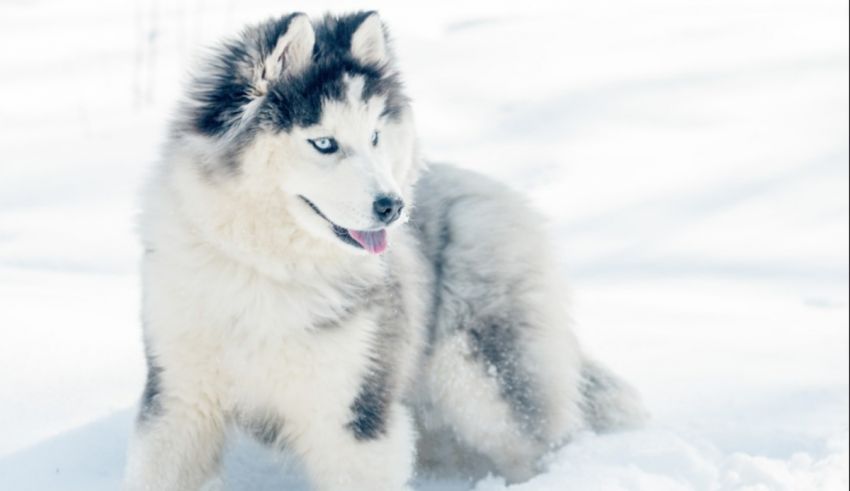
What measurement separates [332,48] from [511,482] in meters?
1.55

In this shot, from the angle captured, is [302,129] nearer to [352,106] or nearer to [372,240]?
[352,106]

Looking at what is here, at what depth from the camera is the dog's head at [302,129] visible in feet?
9.80

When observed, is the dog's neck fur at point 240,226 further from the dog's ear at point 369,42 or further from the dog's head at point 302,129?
the dog's ear at point 369,42

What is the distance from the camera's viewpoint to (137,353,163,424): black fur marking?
3148 millimetres

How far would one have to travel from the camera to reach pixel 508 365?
12.4ft

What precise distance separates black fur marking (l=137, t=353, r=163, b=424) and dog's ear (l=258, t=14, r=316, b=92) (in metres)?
0.81

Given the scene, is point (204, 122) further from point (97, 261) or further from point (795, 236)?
point (795, 236)

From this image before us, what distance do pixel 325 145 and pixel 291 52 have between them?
0.90 feet

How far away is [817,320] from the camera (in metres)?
6.25

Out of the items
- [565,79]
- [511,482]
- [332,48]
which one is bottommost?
[565,79]

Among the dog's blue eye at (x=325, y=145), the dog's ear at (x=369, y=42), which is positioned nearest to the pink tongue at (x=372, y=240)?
the dog's blue eye at (x=325, y=145)

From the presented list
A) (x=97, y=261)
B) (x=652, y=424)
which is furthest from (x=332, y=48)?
(x=97, y=261)

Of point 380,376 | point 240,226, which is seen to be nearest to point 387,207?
point 240,226

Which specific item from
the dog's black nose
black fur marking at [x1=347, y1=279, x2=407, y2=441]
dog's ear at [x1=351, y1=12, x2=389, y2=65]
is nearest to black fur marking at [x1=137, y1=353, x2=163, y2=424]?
black fur marking at [x1=347, y1=279, x2=407, y2=441]
